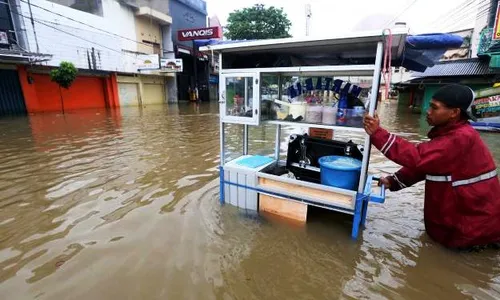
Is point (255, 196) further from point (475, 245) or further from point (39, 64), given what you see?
point (39, 64)

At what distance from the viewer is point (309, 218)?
372 cm

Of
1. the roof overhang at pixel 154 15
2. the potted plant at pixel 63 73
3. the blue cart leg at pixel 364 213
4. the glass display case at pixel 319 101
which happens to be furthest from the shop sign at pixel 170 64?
the blue cart leg at pixel 364 213

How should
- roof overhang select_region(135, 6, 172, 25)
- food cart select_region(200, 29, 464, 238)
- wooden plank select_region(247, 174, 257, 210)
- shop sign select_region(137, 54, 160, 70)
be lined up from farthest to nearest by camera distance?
roof overhang select_region(135, 6, 172, 25) → shop sign select_region(137, 54, 160, 70) → wooden plank select_region(247, 174, 257, 210) → food cart select_region(200, 29, 464, 238)

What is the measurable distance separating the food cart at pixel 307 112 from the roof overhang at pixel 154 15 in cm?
2263

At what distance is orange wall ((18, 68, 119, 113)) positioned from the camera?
15.7 meters

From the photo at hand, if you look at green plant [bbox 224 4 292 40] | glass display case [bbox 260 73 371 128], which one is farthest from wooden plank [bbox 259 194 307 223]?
green plant [bbox 224 4 292 40]

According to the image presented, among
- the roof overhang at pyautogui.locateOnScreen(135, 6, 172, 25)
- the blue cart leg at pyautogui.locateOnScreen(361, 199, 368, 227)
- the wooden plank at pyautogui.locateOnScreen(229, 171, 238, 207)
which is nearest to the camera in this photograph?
the blue cart leg at pyautogui.locateOnScreen(361, 199, 368, 227)

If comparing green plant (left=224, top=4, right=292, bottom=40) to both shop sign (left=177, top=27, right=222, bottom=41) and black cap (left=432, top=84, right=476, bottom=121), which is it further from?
black cap (left=432, top=84, right=476, bottom=121)

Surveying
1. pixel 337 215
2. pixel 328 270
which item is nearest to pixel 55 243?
pixel 328 270

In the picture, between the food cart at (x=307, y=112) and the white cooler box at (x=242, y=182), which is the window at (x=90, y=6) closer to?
the food cart at (x=307, y=112)

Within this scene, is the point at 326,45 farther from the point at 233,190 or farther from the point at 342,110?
the point at 233,190

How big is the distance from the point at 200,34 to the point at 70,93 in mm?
12069

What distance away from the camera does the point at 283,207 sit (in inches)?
145

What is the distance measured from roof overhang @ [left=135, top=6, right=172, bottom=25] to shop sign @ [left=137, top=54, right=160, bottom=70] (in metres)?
A: 3.51
